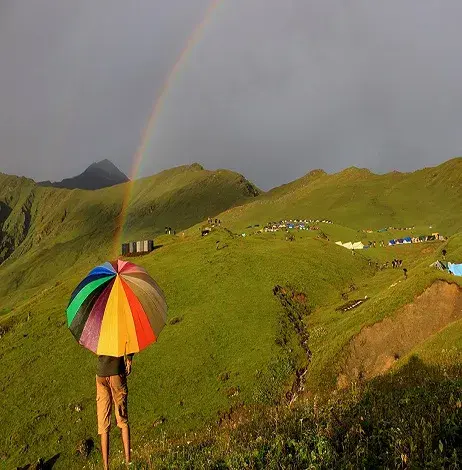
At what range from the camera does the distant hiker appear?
10891mm

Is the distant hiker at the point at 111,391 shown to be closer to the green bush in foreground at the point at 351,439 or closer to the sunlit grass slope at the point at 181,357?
the green bush in foreground at the point at 351,439

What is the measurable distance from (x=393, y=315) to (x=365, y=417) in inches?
1040

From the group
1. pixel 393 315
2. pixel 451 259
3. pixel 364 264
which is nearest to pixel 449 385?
pixel 393 315

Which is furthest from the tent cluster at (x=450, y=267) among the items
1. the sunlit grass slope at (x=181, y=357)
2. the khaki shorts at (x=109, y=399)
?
the khaki shorts at (x=109, y=399)

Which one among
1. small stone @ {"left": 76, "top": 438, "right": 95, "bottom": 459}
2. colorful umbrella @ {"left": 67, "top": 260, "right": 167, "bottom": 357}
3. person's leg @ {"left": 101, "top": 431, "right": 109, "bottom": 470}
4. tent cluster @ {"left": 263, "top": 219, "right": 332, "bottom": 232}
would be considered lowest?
small stone @ {"left": 76, "top": 438, "right": 95, "bottom": 459}

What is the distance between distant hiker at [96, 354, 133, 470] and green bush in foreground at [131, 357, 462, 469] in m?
1.76

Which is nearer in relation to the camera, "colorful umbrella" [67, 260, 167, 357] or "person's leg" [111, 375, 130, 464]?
"colorful umbrella" [67, 260, 167, 357]

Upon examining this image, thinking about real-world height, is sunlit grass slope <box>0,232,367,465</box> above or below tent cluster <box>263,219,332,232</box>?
below

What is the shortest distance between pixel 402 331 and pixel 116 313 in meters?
27.1

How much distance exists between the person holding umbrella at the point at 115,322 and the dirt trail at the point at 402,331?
72.3 feet

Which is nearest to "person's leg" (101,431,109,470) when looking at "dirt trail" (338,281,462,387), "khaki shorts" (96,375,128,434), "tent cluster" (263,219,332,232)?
"khaki shorts" (96,375,128,434)

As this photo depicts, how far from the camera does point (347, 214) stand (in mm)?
154000

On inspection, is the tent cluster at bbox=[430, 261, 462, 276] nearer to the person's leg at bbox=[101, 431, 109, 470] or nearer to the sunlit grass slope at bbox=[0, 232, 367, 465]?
the sunlit grass slope at bbox=[0, 232, 367, 465]

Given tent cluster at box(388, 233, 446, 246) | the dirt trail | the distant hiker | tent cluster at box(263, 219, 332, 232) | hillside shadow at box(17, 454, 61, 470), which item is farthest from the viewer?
tent cluster at box(263, 219, 332, 232)
